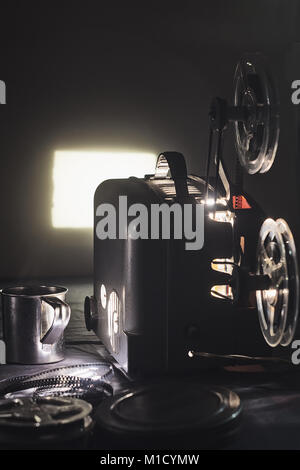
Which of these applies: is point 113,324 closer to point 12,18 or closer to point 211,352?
point 211,352

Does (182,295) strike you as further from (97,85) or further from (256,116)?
(97,85)

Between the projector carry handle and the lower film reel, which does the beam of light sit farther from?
the lower film reel

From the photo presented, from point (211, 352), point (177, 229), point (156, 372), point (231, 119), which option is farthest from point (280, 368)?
point (231, 119)

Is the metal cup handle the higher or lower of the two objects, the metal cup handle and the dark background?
the lower

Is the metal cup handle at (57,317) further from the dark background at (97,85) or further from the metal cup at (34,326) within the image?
the dark background at (97,85)

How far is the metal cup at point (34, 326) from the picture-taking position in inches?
54.0

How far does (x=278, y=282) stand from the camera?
3.78 feet

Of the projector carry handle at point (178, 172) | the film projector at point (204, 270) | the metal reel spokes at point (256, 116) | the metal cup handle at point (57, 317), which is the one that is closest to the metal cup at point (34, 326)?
the metal cup handle at point (57, 317)

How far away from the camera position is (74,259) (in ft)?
15.4

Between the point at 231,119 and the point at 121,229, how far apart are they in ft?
1.32

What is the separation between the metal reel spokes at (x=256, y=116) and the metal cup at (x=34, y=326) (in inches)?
21.8

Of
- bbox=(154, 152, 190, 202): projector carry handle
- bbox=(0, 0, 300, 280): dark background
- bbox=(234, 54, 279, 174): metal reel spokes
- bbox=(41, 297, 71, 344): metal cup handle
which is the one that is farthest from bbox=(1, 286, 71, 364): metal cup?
bbox=(0, 0, 300, 280): dark background

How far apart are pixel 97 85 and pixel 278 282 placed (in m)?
3.83

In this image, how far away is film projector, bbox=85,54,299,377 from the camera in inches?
51.0
